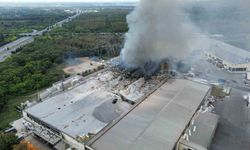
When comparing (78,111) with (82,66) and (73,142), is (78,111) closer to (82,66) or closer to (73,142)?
(73,142)

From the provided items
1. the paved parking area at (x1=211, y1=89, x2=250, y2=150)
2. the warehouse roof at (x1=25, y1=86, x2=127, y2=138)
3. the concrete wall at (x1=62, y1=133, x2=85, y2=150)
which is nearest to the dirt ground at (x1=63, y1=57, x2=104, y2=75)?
the warehouse roof at (x1=25, y1=86, x2=127, y2=138)

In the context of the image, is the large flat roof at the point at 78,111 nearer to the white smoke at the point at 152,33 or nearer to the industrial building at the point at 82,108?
the industrial building at the point at 82,108

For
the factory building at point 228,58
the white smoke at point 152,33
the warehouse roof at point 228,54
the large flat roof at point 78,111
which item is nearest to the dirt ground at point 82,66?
the white smoke at point 152,33

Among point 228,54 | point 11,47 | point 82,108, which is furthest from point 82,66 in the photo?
point 11,47

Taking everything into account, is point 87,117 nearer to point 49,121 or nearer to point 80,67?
point 49,121

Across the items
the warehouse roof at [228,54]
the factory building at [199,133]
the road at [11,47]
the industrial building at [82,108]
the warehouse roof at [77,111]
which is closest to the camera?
the factory building at [199,133]
